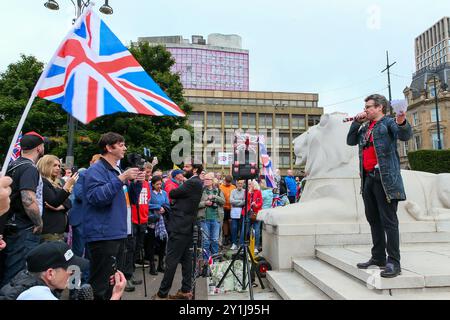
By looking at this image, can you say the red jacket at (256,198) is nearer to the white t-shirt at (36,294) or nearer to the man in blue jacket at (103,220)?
the man in blue jacket at (103,220)

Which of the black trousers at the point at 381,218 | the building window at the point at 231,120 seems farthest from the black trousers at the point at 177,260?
the building window at the point at 231,120

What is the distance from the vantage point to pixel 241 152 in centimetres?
589

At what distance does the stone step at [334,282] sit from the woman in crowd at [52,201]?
3058mm

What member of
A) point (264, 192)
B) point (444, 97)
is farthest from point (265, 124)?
point (264, 192)

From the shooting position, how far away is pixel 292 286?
14.4 feet

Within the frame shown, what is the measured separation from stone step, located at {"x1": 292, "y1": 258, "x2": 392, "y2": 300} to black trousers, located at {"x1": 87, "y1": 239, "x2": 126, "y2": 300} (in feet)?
7.49

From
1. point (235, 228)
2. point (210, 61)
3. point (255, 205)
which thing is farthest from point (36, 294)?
point (210, 61)

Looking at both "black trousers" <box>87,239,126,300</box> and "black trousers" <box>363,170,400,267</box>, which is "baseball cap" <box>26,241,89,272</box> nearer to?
"black trousers" <box>87,239,126,300</box>

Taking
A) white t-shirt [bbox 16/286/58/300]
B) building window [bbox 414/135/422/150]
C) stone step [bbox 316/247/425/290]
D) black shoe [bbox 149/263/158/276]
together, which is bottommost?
black shoe [bbox 149/263/158/276]

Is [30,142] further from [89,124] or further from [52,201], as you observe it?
[89,124]

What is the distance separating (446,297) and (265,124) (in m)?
55.4

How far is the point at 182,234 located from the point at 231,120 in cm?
5210

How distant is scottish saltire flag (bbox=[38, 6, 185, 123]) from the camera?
9.37ft

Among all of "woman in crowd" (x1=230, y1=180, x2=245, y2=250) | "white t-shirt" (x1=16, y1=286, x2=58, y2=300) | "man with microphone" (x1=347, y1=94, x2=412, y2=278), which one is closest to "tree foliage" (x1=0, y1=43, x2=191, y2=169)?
"woman in crowd" (x1=230, y1=180, x2=245, y2=250)
